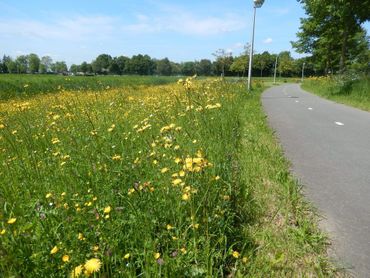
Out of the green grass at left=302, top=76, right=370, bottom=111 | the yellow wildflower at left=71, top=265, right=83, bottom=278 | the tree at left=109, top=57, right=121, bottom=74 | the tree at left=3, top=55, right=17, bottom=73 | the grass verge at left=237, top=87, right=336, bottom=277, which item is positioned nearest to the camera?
the yellow wildflower at left=71, top=265, right=83, bottom=278

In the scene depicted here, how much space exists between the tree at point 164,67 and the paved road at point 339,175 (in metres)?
118

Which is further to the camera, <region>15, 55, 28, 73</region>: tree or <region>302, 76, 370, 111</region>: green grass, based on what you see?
<region>15, 55, 28, 73</region>: tree

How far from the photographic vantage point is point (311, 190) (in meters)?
3.86

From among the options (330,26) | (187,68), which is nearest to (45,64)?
(187,68)

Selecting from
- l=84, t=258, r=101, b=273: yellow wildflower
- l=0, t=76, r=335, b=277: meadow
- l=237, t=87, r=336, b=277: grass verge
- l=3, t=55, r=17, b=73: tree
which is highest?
l=3, t=55, r=17, b=73: tree

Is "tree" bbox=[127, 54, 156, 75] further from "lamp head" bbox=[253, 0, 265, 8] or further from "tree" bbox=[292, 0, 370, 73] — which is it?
"lamp head" bbox=[253, 0, 265, 8]

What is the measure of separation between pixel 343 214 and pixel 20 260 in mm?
3090

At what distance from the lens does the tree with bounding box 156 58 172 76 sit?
124 m

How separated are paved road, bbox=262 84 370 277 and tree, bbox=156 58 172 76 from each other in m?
118

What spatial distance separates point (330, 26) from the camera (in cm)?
2350

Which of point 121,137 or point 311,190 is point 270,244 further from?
point 121,137

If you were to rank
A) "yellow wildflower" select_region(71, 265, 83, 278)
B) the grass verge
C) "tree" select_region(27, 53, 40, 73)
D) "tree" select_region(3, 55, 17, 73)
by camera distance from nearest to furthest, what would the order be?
"yellow wildflower" select_region(71, 265, 83, 278), the grass verge, "tree" select_region(3, 55, 17, 73), "tree" select_region(27, 53, 40, 73)

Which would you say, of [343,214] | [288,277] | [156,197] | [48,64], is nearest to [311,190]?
[343,214]

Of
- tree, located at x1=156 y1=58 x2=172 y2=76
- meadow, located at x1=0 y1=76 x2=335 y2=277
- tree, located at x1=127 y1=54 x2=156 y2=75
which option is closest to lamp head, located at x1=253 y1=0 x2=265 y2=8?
meadow, located at x1=0 y1=76 x2=335 y2=277
